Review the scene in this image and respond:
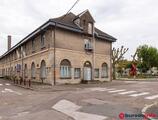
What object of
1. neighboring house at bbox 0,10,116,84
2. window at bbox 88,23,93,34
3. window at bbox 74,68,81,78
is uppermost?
window at bbox 88,23,93,34

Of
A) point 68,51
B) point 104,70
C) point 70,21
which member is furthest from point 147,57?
point 68,51

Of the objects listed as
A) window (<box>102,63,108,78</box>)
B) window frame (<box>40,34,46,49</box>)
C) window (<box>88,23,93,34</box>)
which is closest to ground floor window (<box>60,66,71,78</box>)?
window frame (<box>40,34,46,49</box>)

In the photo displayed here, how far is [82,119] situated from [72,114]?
Answer: 0.99 metres

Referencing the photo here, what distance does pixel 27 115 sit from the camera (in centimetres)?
882

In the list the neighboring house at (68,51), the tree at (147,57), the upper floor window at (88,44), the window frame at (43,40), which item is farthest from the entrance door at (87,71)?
the tree at (147,57)

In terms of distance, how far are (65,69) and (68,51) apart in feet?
7.45

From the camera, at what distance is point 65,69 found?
26844 mm

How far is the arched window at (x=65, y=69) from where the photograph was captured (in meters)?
26.4

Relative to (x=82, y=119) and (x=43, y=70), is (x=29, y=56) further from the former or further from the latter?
(x=82, y=119)

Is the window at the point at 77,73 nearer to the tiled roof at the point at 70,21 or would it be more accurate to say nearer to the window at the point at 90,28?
the tiled roof at the point at 70,21

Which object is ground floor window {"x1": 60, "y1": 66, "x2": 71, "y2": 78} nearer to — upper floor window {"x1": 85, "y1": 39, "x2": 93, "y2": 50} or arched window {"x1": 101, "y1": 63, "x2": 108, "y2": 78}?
upper floor window {"x1": 85, "y1": 39, "x2": 93, "y2": 50}

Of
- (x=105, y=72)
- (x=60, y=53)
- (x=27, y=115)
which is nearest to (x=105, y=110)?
(x=27, y=115)

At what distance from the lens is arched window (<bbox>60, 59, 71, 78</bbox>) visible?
26405 millimetres

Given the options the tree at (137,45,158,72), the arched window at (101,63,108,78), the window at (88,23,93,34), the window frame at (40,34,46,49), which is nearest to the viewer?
the window frame at (40,34,46,49)
